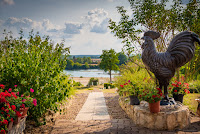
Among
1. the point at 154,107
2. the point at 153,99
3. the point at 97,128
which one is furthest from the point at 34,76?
the point at 154,107

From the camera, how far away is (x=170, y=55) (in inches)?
149

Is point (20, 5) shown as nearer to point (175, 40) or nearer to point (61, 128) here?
point (61, 128)

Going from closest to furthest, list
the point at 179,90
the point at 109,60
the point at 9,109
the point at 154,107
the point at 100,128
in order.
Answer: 1. the point at 9,109
2. the point at 154,107
3. the point at 100,128
4. the point at 179,90
5. the point at 109,60

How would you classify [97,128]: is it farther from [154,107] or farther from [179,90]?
[179,90]

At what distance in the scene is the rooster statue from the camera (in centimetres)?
359

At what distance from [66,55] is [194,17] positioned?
4692 millimetres

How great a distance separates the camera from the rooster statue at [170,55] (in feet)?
11.8

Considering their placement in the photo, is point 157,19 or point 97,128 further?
point 157,19

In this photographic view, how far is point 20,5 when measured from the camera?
628 cm

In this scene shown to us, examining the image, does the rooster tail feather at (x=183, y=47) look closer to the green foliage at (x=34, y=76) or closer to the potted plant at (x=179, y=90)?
the potted plant at (x=179, y=90)

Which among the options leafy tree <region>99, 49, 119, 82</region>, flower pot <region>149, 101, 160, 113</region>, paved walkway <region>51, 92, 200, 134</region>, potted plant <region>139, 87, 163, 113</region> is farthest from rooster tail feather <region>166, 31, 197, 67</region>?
leafy tree <region>99, 49, 119, 82</region>

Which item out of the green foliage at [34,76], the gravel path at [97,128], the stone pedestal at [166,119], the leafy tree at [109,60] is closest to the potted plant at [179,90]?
the gravel path at [97,128]

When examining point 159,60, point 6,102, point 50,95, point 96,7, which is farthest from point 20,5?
point 159,60

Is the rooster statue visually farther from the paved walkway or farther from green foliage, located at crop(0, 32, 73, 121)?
green foliage, located at crop(0, 32, 73, 121)
